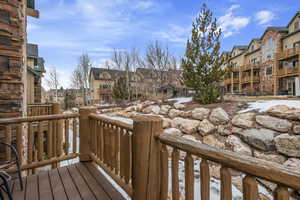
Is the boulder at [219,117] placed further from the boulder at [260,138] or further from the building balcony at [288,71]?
the building balcony at [288,71]

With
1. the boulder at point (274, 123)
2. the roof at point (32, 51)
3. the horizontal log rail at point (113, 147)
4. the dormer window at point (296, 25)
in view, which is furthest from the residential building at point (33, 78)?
the dormer window at point (296, 25)

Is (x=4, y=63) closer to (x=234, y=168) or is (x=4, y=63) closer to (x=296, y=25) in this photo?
(x=234, y=168)

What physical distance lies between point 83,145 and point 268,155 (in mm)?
5024

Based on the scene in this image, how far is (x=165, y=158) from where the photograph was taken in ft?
4.51

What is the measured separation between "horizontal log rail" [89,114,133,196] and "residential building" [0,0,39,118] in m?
1.54

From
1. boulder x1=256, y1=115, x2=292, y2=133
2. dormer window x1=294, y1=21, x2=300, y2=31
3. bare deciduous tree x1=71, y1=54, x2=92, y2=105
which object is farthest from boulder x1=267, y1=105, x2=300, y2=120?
bare deciduous tree x1=71, y1=54, x2=92, y2=105

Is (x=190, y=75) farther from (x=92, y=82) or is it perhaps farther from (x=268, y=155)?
(x=92, y=82)

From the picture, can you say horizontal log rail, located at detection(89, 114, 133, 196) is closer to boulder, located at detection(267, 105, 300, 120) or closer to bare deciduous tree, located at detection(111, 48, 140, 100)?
boulder, located at detection(267, 105, 300, 120)

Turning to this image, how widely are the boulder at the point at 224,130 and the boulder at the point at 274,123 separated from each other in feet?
3.25

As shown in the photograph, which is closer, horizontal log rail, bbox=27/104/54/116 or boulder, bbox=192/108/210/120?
horizontal log rail, bbox=27/104/54/116

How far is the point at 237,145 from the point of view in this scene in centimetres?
507

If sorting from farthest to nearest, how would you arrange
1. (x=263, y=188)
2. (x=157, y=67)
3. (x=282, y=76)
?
(x=157, y=67) < (x=282, y=76) < (x=263, y=188)

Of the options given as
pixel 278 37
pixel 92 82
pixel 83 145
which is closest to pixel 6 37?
pixel 83 145

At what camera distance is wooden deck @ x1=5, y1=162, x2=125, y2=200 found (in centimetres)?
203
